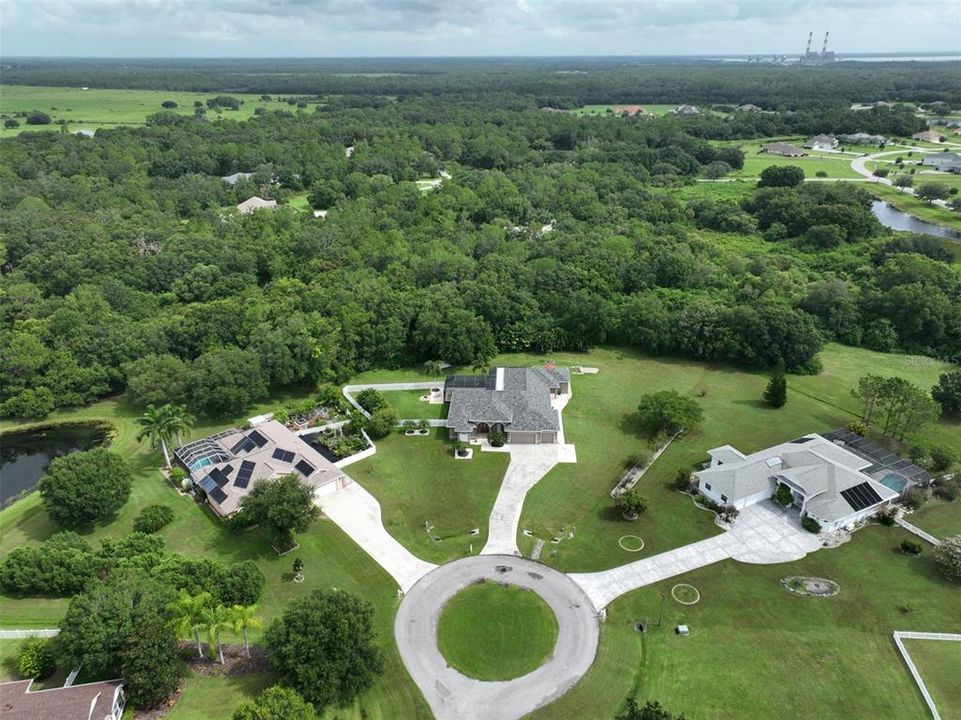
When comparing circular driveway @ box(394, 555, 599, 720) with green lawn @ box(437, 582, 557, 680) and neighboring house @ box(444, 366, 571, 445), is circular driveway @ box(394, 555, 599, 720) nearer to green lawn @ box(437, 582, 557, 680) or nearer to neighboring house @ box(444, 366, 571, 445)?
green lawn @ box(437, 582, 557, 680)

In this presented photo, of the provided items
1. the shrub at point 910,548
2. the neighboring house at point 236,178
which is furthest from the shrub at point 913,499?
the neighboring house at point 236,178

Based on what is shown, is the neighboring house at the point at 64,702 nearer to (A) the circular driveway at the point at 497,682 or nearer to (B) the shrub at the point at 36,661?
(B) the shrub at the point at 36,661

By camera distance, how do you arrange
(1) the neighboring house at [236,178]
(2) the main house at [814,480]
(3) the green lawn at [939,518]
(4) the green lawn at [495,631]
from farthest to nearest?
(1) the neighboring house at [236,178] < (2) the main house at [814,480] < (3) the green lawn at [939,518] < (4) the green lawn at [495,631]

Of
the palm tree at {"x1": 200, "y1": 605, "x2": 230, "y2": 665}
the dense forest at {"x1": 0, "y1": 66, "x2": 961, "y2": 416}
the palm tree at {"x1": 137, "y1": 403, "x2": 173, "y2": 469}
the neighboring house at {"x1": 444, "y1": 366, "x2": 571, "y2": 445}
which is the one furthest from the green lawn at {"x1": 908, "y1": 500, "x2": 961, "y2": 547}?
the palm tree at {"x1": 137, "y1": 403, "x2": 173, "y2": 469}

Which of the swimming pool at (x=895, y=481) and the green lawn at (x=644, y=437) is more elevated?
the swimming pool at (x=895, y=481)

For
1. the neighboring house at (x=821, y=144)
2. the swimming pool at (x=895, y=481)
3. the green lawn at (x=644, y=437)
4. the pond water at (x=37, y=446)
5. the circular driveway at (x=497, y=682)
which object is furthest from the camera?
the neighboring house at (x=821, y=144)

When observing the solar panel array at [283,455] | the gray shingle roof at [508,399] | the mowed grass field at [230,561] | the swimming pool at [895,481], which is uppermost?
the solar panel array at [283,455]
